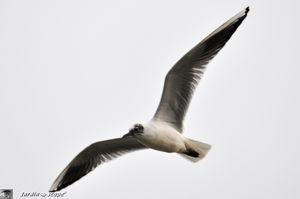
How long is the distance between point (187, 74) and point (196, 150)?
44.7 inches

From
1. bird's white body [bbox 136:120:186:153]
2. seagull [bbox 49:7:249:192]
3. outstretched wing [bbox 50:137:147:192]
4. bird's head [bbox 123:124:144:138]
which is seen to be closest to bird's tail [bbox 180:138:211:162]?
seagull [bbox 49:7:249:192]

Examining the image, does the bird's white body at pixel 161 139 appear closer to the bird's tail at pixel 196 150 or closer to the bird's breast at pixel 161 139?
the bird's breast at pixel 161 139

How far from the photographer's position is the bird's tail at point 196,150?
10.6 metres

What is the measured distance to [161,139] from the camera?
34.1 ft

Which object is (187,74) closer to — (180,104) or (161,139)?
(180,104)

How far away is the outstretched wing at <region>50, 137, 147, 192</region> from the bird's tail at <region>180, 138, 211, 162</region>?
0.88m

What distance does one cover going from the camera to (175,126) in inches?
428

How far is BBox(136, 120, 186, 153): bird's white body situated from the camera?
408 inches

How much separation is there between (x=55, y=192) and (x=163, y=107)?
2.51m

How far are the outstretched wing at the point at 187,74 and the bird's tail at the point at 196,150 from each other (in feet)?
1.12

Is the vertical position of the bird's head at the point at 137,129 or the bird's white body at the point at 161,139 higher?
the bird's head at the point at 137,129

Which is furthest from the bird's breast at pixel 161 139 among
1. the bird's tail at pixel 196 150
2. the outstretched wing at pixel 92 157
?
the outstretched wing at pixel 92 157

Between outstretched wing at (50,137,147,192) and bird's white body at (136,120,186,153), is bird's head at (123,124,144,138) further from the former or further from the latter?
outstretched wing at (50,137,147,192)

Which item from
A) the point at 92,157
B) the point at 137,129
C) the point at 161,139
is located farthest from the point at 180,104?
the point at 92,157
